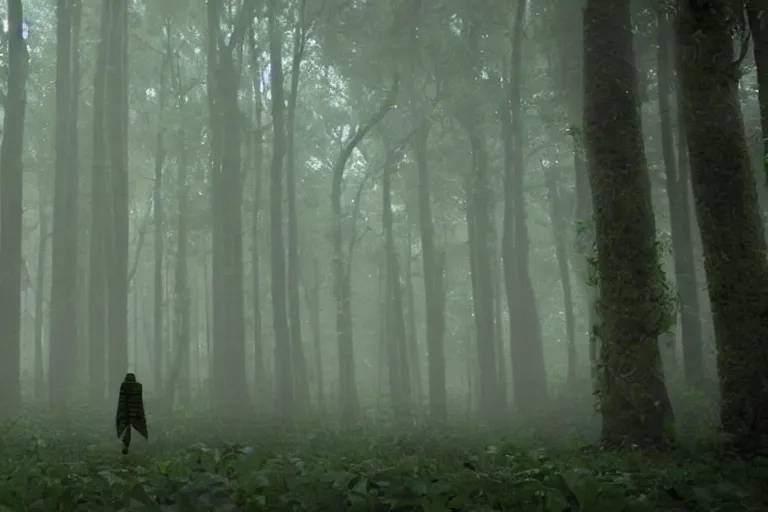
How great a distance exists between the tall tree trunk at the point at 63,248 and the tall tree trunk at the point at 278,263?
15.6 feet

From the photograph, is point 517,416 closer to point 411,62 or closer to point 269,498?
point 411,62

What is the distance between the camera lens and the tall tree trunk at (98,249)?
16.4 metres

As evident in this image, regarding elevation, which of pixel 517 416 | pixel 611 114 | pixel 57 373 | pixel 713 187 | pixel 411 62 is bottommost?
pixel 517 416

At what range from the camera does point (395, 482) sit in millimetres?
5125

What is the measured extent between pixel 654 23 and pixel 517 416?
998cm

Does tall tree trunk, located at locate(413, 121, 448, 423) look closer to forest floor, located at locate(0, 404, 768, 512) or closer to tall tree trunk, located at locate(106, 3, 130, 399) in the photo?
tall tree trunk, located at locate(106, 3, 130, 399)

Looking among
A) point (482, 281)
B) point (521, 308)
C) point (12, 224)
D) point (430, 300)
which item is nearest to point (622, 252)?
point (521, 308)

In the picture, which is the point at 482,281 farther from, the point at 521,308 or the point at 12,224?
the point at 12,224

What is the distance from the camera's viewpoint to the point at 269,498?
15.8 ft

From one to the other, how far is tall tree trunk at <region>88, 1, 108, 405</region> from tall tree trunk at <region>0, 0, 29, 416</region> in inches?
Result: 86.0

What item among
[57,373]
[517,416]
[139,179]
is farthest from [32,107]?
[517,416]

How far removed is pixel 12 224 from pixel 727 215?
13.3 m

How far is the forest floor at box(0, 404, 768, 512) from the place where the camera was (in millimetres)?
4633

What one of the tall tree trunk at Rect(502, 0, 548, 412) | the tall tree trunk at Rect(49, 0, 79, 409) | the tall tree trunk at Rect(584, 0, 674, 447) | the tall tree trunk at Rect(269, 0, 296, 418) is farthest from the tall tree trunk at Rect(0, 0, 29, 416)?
the tall tree trunk at Rect(502, 0, 548, 412)
